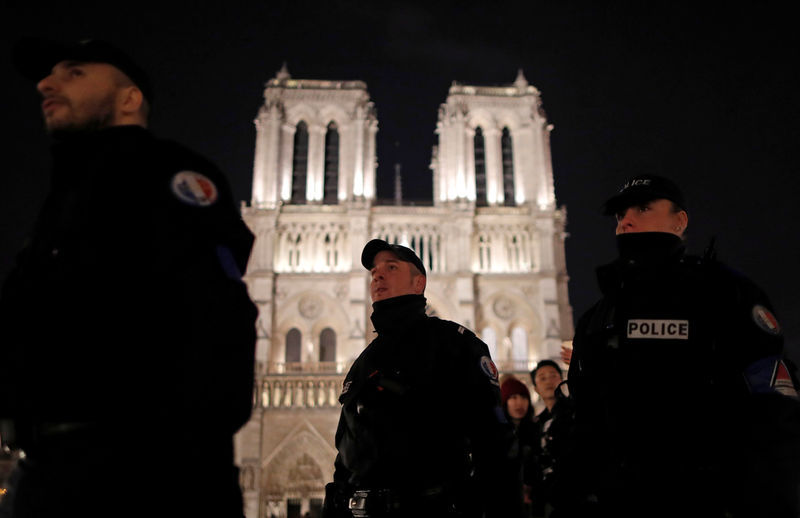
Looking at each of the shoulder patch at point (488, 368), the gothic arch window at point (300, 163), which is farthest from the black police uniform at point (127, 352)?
the gothic arch window at point (300, 163)

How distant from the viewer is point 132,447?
1556mm

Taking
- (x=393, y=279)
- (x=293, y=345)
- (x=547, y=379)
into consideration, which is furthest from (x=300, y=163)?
(x=393, y=279)

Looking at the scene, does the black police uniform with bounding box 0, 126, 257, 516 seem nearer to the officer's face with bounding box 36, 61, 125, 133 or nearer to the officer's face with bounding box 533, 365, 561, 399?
the officer's face with bounding box 36, 61, 125, 133

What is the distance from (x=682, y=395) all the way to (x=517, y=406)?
463 cm

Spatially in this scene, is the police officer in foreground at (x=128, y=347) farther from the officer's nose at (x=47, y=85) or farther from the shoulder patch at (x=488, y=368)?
the shoulder patch at (x=488, y=368)

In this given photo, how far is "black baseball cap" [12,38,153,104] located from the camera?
2037 millimetres

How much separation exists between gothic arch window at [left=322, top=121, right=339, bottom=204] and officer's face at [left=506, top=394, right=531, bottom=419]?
22942mm

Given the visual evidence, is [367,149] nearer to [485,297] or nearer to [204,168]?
[485,297]

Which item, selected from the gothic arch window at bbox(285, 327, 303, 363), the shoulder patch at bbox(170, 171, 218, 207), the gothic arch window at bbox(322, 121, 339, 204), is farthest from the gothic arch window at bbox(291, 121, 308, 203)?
the shoulder patch at bbox(170, 171, 218, 207)

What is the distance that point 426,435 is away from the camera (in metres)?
3.15

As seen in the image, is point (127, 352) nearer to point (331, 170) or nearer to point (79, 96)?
point (79, 96)

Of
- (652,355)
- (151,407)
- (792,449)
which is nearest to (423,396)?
(652,355)

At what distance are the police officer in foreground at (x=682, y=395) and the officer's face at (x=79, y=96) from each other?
203 centimetres

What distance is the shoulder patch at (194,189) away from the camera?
5.87ft
